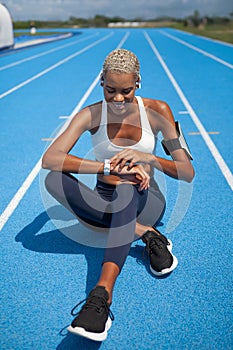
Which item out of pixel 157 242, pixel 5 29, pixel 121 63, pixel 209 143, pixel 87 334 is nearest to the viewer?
pixel 87 334

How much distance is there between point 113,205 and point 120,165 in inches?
11.7

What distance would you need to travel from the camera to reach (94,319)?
2090mm

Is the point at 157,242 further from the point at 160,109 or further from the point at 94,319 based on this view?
the point at 160,109

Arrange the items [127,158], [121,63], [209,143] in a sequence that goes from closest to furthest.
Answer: [121,63]
[127,158]
[209,143]

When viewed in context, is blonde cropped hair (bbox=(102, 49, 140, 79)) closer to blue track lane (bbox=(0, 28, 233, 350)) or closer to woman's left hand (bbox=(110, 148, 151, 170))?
woman's left hand (bbox=(110, 148, 151, 170))

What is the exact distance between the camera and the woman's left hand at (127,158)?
2.57 meters

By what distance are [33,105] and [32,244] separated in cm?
596

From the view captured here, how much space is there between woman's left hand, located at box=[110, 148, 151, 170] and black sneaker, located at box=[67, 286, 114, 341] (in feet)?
2.75

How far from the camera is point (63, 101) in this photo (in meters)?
8.83

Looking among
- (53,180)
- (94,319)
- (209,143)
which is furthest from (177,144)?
(209,143)

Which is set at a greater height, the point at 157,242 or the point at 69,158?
the point at 69,158

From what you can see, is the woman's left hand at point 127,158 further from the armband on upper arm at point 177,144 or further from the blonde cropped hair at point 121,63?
the blonde cropped hair at point 121,63

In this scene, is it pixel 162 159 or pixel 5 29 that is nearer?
pixel 162 159

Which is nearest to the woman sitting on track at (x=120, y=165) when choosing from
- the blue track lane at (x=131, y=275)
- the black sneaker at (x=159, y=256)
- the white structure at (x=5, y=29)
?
the black sneaker at (x=159, y=256)
